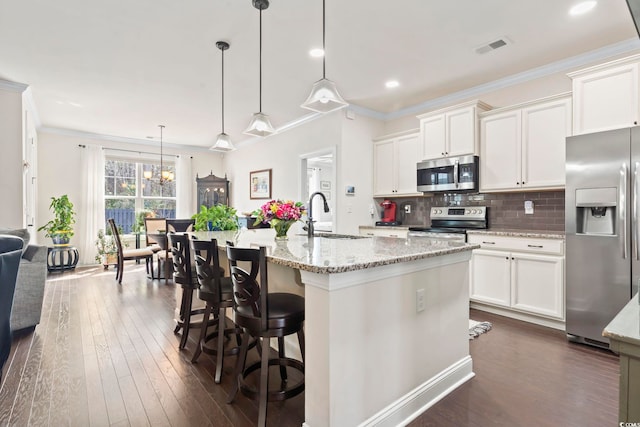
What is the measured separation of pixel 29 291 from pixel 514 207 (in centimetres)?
521

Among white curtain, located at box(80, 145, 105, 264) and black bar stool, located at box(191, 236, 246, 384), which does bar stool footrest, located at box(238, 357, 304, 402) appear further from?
white curtain, located at box(80, 145, 105, 264)

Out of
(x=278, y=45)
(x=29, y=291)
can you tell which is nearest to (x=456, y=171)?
(x=278, y=45)

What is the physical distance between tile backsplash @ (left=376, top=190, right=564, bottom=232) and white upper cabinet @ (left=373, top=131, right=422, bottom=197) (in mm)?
411

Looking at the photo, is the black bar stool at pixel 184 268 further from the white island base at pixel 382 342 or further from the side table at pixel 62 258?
the side table at pixel 62 258

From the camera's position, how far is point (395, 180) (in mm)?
4922

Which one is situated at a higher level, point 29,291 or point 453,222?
point 453,222

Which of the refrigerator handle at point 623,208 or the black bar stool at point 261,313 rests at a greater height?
the refrigerator handle at point 623,208

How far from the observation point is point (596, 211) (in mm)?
2795

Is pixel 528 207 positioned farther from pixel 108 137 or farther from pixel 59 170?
pixel 59 170

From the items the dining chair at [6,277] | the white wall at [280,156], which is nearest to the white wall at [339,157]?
the white wall at [280,156]

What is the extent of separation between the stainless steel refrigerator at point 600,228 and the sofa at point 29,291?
16.0ft

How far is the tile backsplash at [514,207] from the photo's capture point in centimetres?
362

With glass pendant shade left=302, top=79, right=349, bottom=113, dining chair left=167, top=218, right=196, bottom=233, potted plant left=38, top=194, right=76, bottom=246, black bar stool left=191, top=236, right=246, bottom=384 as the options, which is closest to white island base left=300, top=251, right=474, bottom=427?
black bar stool left=191, top=236, right=246, bottom=384

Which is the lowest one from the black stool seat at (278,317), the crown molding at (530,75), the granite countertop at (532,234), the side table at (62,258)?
the side table at (62,258)
